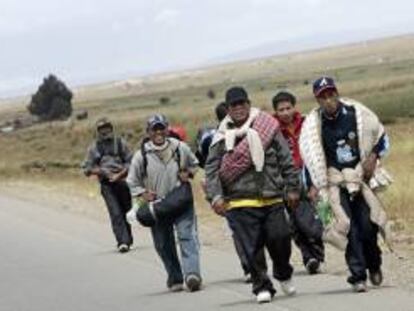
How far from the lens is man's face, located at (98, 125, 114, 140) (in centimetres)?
1636

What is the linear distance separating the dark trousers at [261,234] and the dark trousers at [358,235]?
21.5 inches

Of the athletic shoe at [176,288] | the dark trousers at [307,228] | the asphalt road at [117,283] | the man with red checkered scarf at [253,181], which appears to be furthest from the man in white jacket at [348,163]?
the athletic shoe at [176,288]

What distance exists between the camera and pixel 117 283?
1305 cm

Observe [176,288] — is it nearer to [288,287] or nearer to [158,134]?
[158,134]

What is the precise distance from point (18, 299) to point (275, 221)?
11.7 feet

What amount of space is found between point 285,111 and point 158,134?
51.9 inches

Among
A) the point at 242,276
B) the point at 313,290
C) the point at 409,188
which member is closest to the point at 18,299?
the point at 242,276

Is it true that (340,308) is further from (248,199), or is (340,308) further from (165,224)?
(165,224)

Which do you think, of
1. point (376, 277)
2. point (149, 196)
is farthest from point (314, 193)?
point (149, 196)

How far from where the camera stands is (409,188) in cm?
2227

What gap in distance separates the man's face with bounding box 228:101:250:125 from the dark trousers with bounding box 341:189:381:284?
1.08 m

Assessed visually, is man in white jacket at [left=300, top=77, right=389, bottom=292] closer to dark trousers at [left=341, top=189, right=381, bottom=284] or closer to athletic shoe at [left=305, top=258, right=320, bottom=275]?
dark trousers at [left=341, top=189, right=381, bottom=284]

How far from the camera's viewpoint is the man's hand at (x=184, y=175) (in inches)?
468

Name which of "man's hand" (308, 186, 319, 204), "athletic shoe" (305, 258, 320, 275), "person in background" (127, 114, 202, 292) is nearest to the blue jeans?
"person in background" (127, 114, 202, 292)
